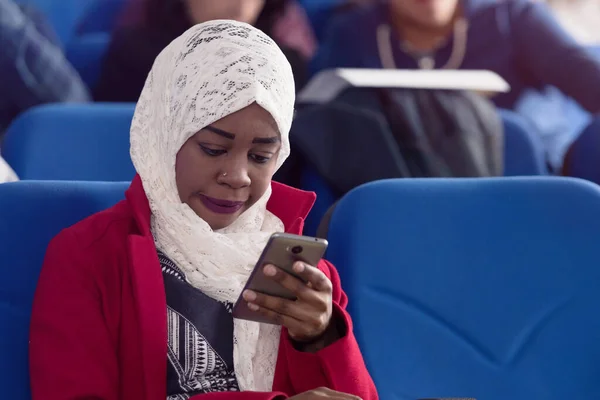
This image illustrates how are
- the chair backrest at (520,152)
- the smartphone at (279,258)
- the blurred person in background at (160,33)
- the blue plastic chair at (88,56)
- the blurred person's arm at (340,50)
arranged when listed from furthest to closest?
the blue plastic chair at (88,56)
the blurred person's arm at (340,50)
the blurred person in background at (160,33)
the chair backrest at (520,152)
the smartphone at (279,258)

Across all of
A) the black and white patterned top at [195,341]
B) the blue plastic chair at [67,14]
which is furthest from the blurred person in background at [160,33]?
the black and white patterned top at [195,341]

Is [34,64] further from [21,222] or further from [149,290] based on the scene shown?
[149,290]

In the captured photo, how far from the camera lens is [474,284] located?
168cm

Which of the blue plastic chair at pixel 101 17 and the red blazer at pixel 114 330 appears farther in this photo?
the blue plastic chair at pixel 101 17

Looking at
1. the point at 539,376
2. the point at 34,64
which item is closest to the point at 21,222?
the point at 539,376

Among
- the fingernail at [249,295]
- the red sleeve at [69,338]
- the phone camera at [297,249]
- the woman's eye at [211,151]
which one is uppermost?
the woman's eye at [211,151]

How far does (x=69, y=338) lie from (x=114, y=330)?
2.9 inches

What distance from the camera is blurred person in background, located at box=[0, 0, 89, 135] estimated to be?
9.76 feet

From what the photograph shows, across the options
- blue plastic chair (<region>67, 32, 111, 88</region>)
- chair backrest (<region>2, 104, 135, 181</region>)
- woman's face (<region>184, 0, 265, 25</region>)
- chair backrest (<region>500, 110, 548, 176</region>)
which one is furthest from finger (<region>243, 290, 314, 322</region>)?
blue plastic chair (<region>67, 32, 111, 88</region>)

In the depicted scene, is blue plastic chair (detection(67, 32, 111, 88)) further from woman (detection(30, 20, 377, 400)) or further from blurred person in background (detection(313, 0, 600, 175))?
woman (detection(30, 20, 377, 400))

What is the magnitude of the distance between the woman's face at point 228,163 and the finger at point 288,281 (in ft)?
0.67

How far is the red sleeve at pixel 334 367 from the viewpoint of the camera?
137cm

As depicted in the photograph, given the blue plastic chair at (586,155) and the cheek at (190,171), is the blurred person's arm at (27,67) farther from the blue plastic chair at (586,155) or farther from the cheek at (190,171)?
the cheek at (190,171)

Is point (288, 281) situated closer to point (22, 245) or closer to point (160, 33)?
point (22, 245)
